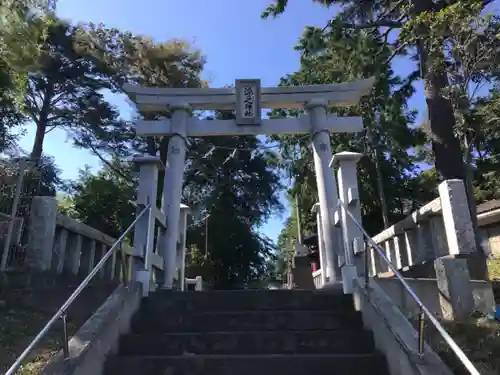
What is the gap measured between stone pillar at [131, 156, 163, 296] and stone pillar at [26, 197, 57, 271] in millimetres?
909

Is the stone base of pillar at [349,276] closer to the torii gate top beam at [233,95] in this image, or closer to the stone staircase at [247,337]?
the stone staircase at [247,337]

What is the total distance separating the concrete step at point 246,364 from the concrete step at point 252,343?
226 mm

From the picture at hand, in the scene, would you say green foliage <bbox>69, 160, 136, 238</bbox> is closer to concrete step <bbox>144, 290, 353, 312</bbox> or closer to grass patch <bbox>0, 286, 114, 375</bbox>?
grass patch <bbox>0, 286, 114, 375</bbox>

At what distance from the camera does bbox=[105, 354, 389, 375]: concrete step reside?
327cm

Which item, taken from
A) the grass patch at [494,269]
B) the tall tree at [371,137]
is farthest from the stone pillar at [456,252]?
the grass patch at [494,269]

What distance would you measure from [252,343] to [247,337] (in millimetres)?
65

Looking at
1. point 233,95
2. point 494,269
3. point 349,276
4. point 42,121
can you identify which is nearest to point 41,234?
point 349,276

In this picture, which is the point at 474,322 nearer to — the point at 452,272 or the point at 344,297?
the point at 452,272

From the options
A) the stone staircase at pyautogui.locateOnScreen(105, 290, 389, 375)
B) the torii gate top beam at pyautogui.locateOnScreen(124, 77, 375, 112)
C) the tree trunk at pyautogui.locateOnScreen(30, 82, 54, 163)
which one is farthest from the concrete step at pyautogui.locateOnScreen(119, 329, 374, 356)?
the tree trunk at pyautogui.locateOnScreen(30, 82, 54, 163)

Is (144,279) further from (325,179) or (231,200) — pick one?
(231,200)

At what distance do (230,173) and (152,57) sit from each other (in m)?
6.15

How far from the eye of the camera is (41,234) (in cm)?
467

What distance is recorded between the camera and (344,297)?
432cm

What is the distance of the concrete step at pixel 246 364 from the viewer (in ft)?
10.7
